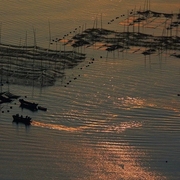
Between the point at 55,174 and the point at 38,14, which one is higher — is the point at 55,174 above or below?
below

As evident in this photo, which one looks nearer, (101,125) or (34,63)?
(101,125)

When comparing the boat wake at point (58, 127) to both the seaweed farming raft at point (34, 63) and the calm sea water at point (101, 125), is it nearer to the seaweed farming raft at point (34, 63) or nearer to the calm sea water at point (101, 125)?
the calm sea water at point (101, 125)

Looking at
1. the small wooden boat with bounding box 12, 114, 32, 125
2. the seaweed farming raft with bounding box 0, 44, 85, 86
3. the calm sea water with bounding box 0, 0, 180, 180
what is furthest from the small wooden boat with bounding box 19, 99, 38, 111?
the seaweed farming raft with bounding box 0, 44, 85, 86

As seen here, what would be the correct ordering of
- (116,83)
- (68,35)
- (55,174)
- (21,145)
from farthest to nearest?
(68,35)
(116,83)
(21,145)
(55,174)

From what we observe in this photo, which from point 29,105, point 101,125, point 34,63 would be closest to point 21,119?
point 29,105

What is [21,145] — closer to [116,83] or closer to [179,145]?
[179,145]

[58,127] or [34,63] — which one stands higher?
[34,63]

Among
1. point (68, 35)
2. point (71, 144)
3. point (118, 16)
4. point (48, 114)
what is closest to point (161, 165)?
point (71, 144)

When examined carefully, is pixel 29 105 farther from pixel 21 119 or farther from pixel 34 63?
pixel 34 63

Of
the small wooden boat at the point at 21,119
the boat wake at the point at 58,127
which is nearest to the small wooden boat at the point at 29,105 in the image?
the small wooden boat at the point at 21,119
